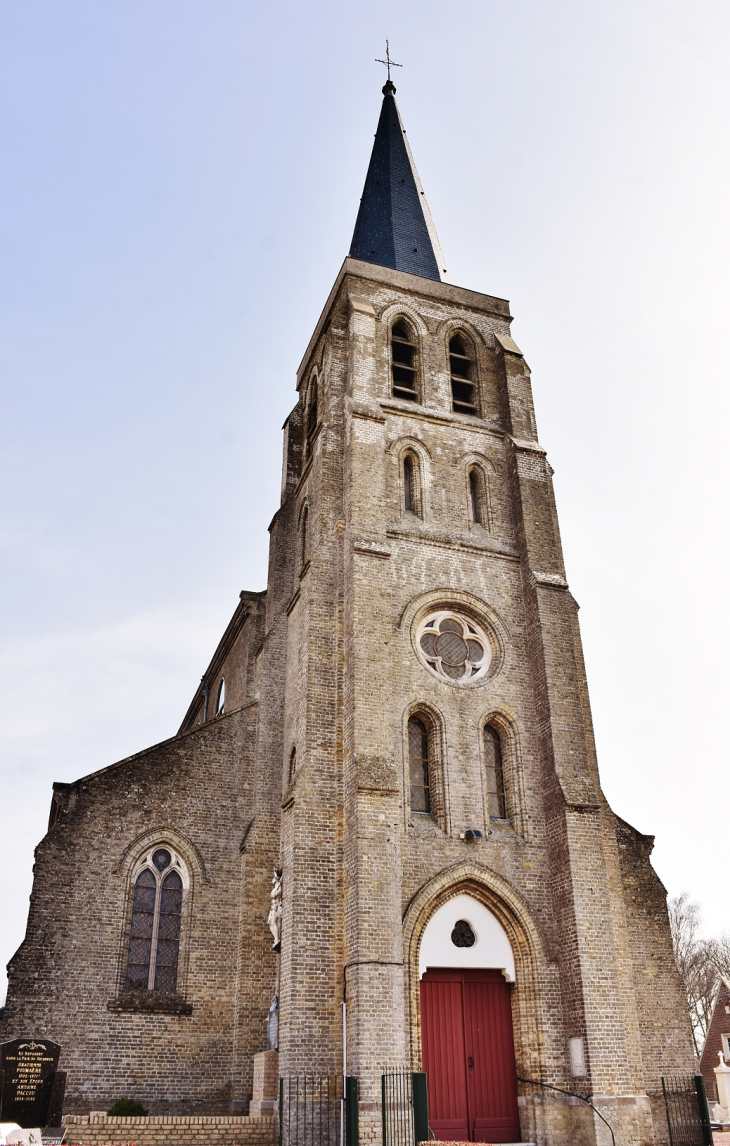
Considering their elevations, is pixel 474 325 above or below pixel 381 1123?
above

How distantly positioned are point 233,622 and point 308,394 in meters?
6.59

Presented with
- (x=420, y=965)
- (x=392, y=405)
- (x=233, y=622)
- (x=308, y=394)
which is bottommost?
(x=420, y=965)

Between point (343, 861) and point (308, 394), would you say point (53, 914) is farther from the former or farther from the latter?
point (308, 394)

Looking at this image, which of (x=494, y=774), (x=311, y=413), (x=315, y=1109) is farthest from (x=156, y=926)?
(x=311, y=413)

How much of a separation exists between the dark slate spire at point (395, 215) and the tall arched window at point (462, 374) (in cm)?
236

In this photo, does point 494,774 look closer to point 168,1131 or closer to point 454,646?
point 454,646

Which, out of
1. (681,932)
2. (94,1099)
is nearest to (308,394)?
(94,1099)

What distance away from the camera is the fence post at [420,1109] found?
14.2 meters

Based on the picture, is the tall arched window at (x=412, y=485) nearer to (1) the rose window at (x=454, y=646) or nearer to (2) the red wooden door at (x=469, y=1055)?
(1) the rose window at (x=454, y=646)

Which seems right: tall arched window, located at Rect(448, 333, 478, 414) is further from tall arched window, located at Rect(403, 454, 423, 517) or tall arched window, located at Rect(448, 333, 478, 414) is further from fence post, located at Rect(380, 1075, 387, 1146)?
fence post, located at Rect(380, 1075, 387, 1146)

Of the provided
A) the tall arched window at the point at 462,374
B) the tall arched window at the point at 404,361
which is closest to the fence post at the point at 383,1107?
the tall arched window at the point at 404,361

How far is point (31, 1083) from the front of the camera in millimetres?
14266

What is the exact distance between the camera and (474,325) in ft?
82.1

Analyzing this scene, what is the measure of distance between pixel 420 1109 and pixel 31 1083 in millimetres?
6028
